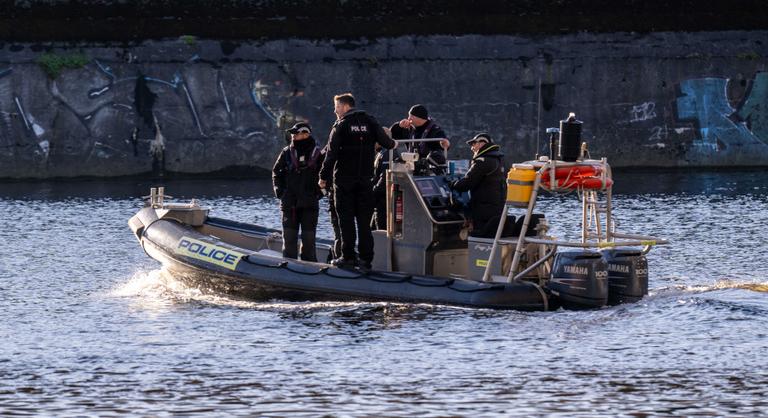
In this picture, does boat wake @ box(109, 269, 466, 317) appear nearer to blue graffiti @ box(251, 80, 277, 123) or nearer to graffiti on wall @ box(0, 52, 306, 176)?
graffiti on wall @ box(0, 52, 306, 176)

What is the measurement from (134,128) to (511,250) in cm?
1859

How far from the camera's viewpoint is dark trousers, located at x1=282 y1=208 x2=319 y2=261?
1603 cm

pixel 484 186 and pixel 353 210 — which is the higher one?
pixel 484 186

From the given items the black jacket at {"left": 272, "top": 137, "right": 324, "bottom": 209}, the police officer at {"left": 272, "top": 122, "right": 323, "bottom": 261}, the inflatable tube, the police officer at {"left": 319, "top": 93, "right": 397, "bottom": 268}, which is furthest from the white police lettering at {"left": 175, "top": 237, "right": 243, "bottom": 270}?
the police officer at {"left": 319, "top": 93, "right": 397, "bottom": 268}

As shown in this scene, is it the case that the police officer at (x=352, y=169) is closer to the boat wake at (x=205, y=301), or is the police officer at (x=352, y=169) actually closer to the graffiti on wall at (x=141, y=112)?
the boat wake at (x=205, y=301)

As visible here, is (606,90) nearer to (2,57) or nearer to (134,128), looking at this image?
(134,128)

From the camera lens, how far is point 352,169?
50.6ft

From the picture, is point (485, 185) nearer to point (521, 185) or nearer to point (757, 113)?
point (521, 185)

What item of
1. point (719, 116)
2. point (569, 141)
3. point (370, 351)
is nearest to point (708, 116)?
point (719, 116)

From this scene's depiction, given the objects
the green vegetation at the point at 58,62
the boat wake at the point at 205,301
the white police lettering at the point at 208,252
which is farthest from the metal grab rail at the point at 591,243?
the green vegetation at the point at 58,62

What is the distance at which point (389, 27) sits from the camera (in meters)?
33.3

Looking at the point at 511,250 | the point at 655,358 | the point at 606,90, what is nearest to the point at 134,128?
the point at 606,90

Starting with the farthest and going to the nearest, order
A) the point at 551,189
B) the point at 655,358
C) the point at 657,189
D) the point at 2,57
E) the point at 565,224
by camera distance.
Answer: the point at 2,57 → the point at 657,189 → the point at 565,224 → the point at 551,189 → the point at 655,358

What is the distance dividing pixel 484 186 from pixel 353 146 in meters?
1.33
